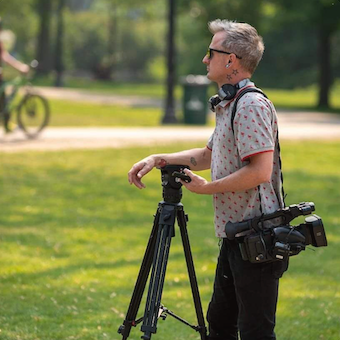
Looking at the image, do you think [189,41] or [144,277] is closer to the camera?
[144,277]

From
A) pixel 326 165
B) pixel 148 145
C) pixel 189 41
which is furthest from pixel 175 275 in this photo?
pixel 189 41

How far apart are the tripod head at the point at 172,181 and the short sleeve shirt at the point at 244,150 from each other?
6.0 inches

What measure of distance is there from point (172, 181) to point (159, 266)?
0.37m

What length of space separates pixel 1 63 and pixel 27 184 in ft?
14.2

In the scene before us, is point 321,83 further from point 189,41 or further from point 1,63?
point 189,41

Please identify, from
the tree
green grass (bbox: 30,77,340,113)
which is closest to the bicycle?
the tree

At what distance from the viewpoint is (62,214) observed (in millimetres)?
9328

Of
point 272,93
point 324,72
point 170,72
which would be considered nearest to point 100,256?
point 170,72

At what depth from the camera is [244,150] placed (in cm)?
364

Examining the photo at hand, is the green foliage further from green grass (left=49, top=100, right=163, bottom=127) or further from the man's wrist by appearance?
the man's wrist

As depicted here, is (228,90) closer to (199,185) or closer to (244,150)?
(244,150)

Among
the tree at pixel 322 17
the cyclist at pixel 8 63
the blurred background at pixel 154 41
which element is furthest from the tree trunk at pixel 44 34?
the cyclist at pixel 8 63

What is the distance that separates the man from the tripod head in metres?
0.07

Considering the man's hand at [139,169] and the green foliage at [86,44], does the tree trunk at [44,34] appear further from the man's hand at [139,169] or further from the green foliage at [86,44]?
the man's hand at [139,169]
